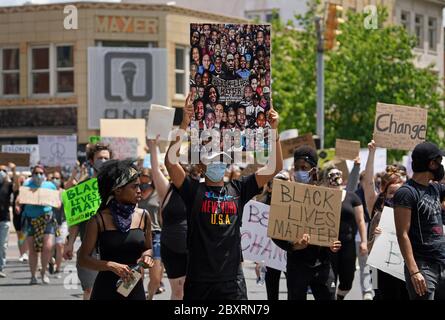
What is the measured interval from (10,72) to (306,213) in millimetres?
33263

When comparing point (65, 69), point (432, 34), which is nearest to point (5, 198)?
point (65, 69)

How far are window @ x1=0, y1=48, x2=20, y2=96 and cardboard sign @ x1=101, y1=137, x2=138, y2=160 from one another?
2382 cm

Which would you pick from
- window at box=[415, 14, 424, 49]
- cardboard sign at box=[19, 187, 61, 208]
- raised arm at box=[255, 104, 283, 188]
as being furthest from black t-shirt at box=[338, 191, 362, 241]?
window at box=[415, 14, 424, 49]

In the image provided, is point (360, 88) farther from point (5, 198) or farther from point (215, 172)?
point (215, 172)

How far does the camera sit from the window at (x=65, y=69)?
41.2 m

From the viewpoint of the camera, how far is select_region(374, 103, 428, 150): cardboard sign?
1187 centimetres

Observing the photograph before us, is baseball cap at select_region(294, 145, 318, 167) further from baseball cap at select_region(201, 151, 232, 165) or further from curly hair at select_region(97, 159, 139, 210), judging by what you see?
curly hair at select_region(97, 159, 139, 210)

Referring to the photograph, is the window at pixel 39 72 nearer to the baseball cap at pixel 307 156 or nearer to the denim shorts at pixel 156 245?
the denim shorts at pixel 156 245

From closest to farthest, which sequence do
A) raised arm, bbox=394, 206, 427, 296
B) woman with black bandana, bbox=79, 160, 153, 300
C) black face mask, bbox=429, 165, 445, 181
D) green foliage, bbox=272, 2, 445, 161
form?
woman with black bandana, bbox=79, 160, 153, 300
raised arm, bbox=394, 206, 427, 296
black face mask, bbox=429, 165, 445, 181
green foliage, bbox=272, 2, 445, 161

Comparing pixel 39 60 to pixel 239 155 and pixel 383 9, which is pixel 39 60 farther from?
pixel 239 155
